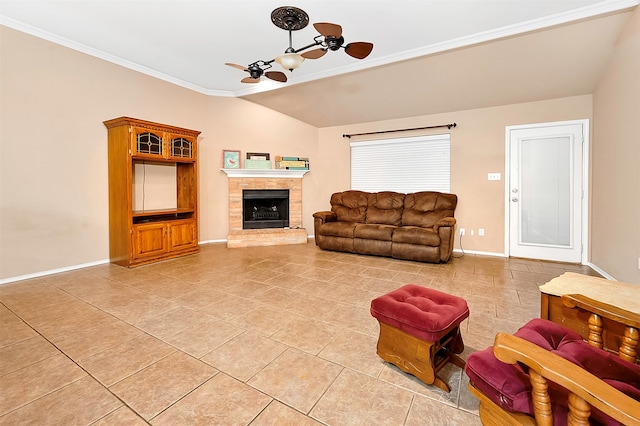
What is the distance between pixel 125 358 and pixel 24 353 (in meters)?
0.72

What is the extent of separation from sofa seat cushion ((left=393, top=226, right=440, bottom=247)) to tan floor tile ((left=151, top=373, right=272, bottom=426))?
3.31 meters

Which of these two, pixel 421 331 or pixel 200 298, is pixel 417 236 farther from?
pixel 200 298

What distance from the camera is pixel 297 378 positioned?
1.70m

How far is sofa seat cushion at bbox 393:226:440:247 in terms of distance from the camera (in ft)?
13.8

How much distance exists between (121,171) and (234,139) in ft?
7.36

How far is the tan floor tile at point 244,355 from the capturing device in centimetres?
177

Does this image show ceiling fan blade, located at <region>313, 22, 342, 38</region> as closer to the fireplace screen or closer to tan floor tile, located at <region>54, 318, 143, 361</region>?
tan floor tile, located at <region>54, 318, 143, 361</region>

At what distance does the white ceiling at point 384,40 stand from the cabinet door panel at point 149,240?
8.02ft

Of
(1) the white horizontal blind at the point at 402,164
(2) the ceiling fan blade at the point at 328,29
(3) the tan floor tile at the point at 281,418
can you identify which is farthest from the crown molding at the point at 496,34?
(3) the tan floor tile at the point at 281,418

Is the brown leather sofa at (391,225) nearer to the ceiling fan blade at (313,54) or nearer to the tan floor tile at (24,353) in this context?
the ceiling fan blade at (313,54)

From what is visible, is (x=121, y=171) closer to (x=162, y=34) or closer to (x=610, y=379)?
(x=162, y=34)

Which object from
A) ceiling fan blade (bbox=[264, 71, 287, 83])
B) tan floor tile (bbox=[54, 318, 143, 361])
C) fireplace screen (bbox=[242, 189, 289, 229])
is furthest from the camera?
fireplace screen (bbox=[242, 189, 289, 229])

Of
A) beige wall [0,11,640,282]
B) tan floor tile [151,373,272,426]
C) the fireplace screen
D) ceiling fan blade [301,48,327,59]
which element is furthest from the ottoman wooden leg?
the fireplace screen

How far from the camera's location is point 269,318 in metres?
2.47
